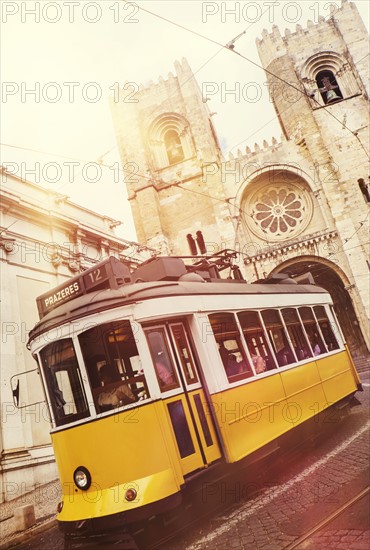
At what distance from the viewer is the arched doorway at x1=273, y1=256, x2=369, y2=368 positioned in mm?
20906

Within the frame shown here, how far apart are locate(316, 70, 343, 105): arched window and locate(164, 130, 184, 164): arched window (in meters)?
9.12

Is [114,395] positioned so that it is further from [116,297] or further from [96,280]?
[96,280]

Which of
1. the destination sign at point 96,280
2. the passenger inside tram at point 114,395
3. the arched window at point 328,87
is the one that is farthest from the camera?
the arched window at point 328,87

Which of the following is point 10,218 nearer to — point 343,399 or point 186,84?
point 343,399

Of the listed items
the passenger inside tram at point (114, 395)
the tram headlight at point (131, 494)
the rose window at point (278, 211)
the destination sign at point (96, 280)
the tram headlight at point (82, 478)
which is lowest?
the tram headlight at point (131, 494)

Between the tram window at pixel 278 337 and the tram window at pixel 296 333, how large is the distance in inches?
9.0

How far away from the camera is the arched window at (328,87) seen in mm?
21797

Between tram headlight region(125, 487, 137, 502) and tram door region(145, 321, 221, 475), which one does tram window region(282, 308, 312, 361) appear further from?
tram headlight region(125, 487, 137, 502)

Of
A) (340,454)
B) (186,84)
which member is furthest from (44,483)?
(186,84)

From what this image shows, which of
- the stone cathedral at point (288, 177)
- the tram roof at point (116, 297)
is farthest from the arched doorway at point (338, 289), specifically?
the tram roof at point (116, 297)

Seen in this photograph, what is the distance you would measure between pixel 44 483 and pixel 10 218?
23.6 ft

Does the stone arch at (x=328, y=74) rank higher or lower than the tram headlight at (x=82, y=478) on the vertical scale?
higher

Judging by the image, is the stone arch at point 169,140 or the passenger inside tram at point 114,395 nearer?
the passenger inside tram at point 114,395

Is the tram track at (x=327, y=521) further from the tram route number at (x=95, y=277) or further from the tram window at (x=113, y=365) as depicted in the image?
the tram route number at (x=95, y=277)
